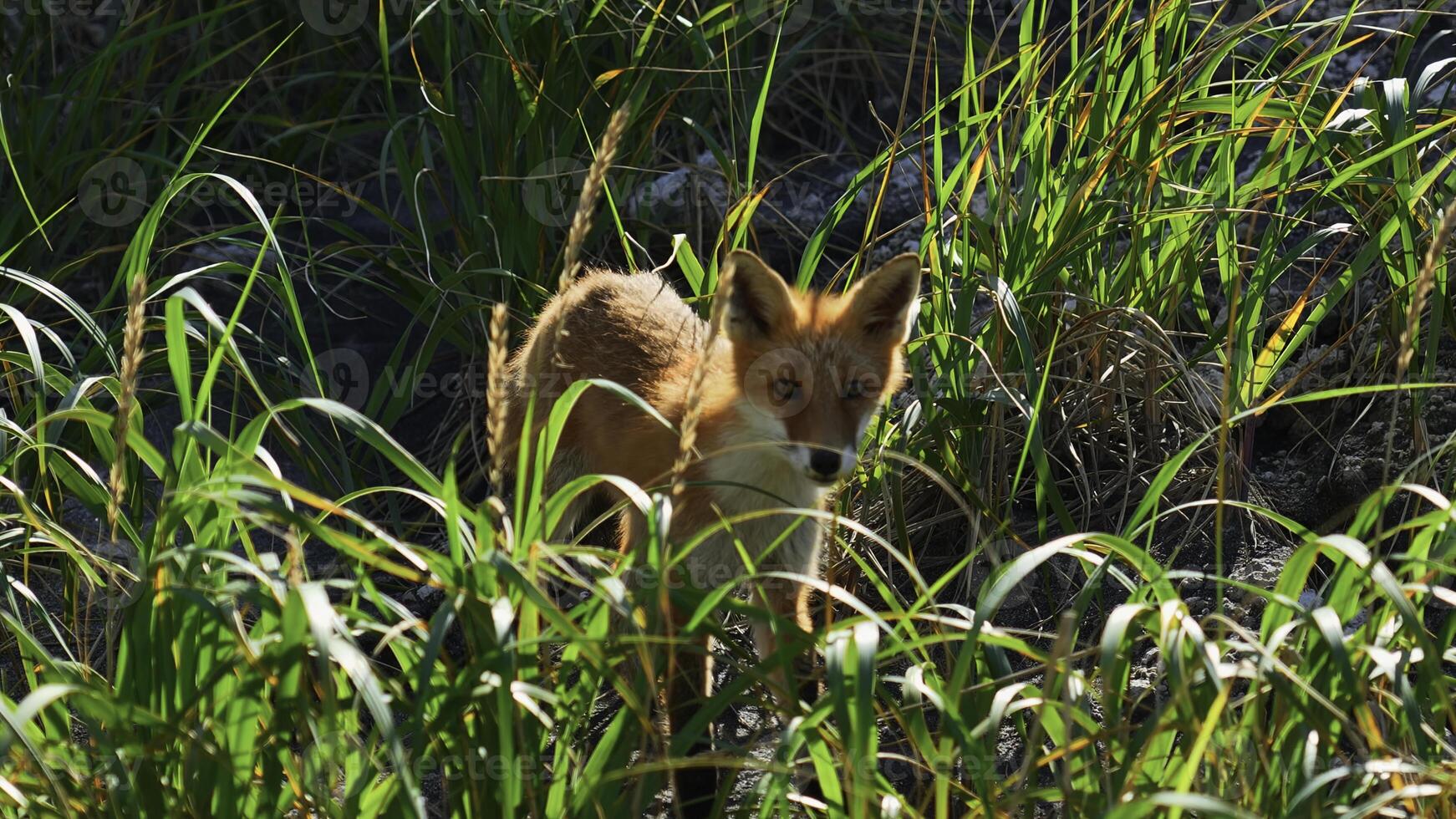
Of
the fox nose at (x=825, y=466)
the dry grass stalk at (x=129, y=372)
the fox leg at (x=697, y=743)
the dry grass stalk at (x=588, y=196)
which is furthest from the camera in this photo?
the fox leg at (x=697, y=743)

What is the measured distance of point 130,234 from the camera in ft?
19.7

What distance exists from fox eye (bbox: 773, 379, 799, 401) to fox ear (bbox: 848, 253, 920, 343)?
30 centimetres

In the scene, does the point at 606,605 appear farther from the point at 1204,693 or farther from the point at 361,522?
the point at 1204,693

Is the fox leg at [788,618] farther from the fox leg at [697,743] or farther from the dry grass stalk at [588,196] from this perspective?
the dry grass stalk at [588,196]

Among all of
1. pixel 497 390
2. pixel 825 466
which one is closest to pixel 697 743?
pixel 825 466

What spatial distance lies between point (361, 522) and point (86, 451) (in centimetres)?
253

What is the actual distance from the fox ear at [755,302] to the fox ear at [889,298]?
0.69ft

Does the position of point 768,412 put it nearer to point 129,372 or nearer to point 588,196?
point 588,196

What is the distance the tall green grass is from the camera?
2.56 meters

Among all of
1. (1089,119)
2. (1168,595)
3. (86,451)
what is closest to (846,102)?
(1089,119)

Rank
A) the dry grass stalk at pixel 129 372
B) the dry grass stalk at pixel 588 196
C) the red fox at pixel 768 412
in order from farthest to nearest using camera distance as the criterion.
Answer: the red fox at pixel 768 412 < the dry grass stalk at pixel 129 372 < the dry grass stalk at pixel 588 196

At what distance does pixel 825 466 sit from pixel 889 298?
68 cm

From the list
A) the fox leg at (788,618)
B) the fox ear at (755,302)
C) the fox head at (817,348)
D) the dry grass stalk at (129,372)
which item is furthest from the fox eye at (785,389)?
the dry grass stalk at (129,372)

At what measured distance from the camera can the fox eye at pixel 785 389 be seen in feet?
12.6
